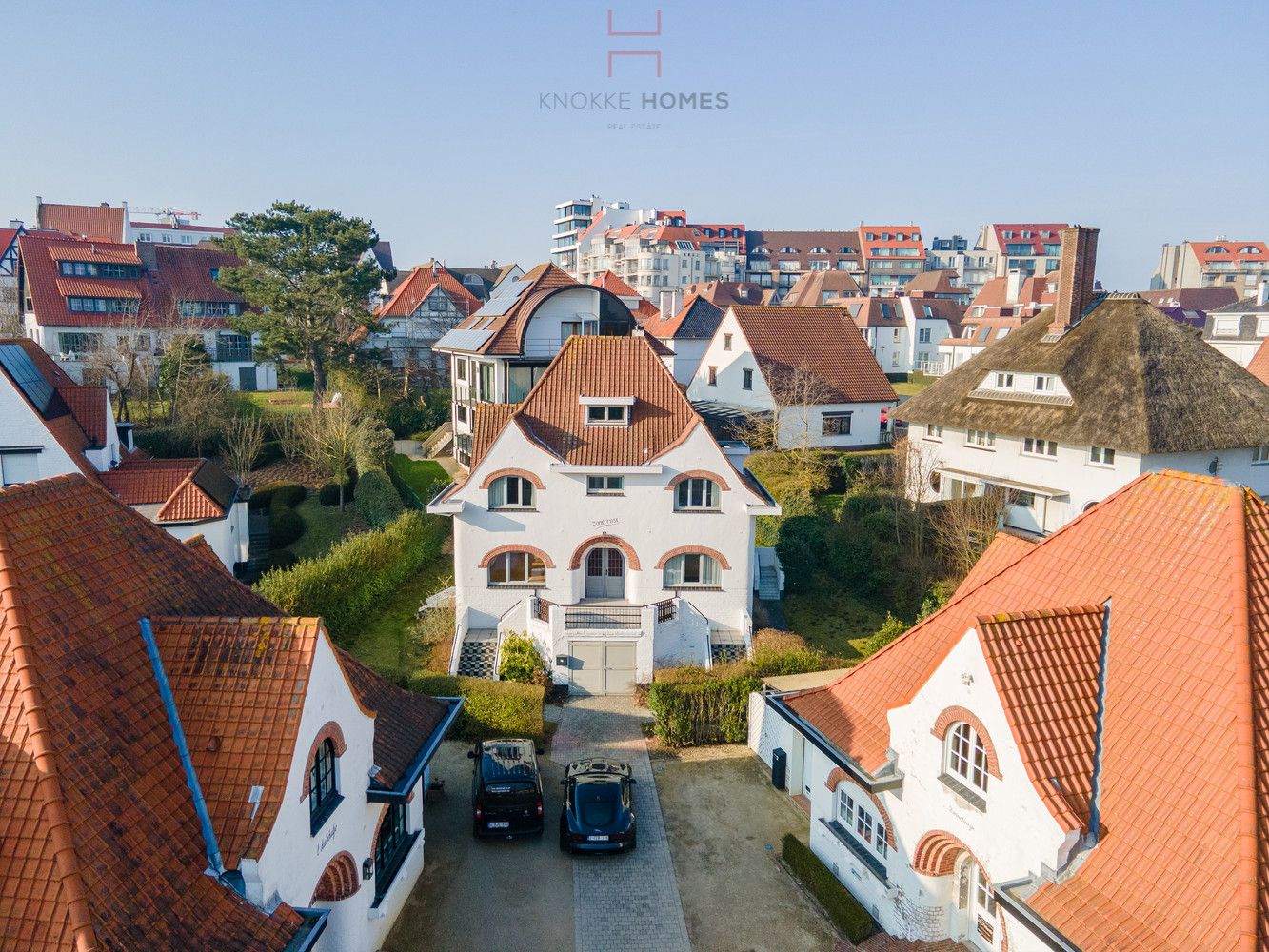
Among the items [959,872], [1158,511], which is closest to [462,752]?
[959,872]

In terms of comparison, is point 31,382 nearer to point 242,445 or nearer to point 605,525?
point 242,445

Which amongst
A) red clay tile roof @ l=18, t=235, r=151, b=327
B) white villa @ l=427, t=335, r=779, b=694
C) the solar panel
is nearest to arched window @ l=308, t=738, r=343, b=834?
white villa @ l=427, t=335, r=779, b=694

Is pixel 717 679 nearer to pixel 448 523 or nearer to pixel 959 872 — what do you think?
pixel 959 872

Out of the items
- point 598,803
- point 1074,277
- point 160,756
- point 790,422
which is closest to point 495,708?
point 598,803

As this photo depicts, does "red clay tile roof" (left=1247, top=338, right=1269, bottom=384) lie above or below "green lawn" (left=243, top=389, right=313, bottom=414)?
above

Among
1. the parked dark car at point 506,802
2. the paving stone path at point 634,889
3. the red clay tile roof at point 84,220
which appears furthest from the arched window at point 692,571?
the red clay tile roof at point 84,220

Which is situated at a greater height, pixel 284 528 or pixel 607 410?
pixel 607 410

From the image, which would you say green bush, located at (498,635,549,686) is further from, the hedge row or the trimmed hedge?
the hedge row
